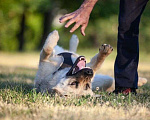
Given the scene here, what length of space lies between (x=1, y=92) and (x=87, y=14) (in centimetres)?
129

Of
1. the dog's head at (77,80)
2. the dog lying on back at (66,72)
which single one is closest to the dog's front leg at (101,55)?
the dog lying on back at (66,72)

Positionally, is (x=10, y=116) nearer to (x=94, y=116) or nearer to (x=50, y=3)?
(x=94, y=116)

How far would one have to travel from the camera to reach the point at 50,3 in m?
16.8

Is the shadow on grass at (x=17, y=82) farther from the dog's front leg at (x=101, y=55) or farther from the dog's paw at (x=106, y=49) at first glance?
the dog's paw at (x=106, y=49)

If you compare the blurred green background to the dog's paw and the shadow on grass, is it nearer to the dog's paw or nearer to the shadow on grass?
the shadow on grass

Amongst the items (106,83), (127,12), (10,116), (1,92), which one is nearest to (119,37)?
(127,12)

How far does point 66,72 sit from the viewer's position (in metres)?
4.04

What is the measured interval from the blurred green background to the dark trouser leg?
944 centimetres

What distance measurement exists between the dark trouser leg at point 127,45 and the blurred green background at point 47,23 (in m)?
9.44

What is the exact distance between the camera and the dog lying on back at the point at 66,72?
12.0 feet

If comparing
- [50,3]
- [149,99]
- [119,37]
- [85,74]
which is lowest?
[149,99]

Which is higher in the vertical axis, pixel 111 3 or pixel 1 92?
pixel 111 3

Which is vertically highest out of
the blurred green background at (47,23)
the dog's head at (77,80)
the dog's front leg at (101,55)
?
the blurred green background at (47,23)

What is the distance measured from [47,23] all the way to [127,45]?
15.5 meters
